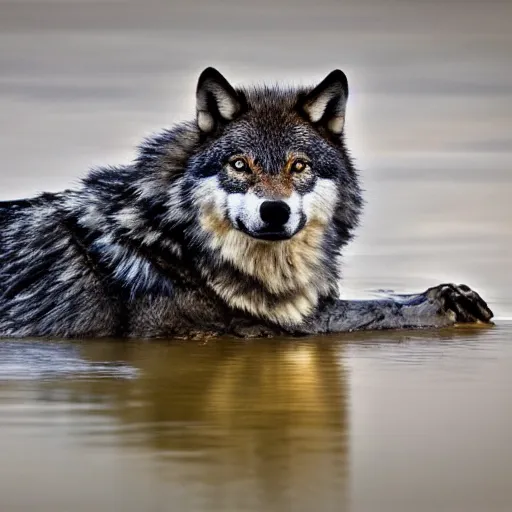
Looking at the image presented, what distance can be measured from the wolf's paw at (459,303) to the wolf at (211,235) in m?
0.40

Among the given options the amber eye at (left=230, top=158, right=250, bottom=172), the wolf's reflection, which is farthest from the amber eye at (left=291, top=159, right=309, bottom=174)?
the wolf's reflection

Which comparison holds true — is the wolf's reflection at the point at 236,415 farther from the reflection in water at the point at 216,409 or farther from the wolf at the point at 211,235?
the wolf at the point at 211,235

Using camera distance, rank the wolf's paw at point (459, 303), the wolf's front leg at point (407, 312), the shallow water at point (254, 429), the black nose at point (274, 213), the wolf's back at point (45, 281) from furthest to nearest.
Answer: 1. the wolf's paw at point (459, 303)
2. the wolf's front leg at point (407, 312)
3. the wolf's back at point (45, 281)
4. the black nose at point (274, 213)
5. the shallow water at point (254, 429)

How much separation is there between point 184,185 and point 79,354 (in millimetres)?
1040

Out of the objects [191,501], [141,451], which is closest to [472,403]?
[141,451]

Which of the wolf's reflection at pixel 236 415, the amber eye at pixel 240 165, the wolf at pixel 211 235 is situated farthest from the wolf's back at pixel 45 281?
the amber eye at pixel 240 165

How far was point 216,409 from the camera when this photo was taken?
2.90 metres

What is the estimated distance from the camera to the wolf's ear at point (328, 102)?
4.91m

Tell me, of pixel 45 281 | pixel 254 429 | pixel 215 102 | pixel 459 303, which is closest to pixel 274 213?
pixel 215 102

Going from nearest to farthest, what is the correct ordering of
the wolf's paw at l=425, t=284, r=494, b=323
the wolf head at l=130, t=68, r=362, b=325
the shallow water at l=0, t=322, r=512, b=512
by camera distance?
1. the shallow water at l=0, t=322, r=512, b=512
2. the wolf head at l=130, t=68, r=362, b=325
3. the wolf's paw at l=425, t=284, r=494, b=323

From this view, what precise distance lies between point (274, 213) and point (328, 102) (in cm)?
64

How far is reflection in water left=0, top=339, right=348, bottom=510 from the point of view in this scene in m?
2.12

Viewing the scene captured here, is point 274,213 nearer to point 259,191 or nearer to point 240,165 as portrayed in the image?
point 259,191

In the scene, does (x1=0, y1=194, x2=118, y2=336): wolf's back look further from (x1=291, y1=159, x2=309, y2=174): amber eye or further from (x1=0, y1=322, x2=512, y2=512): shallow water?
(x1=291, y1=159, x2=309, y2=174): amber eye
